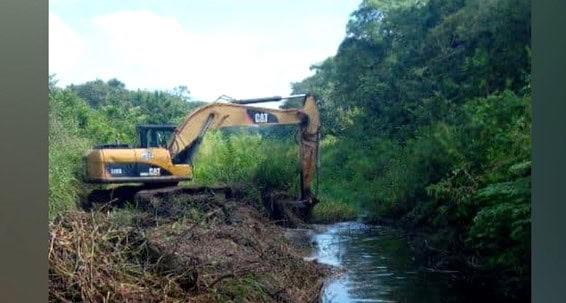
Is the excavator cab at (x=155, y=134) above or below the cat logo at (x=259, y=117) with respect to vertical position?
below

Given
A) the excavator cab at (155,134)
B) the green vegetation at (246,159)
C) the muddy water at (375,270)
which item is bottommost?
the muddy water at (375,270)

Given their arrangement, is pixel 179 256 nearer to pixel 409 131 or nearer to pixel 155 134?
pixel 155 134

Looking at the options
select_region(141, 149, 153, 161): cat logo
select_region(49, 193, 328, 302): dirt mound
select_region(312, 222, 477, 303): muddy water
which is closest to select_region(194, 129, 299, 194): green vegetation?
select_region(49, 193, 328, 302): dirt mound

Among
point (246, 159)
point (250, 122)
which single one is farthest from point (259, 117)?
point (246, 159)

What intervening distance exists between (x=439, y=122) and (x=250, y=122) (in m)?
0.85

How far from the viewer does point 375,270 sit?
132 inches

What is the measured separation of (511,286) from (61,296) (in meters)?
2.01

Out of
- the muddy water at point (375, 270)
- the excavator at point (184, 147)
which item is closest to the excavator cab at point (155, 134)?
the excavator at point (184, 147)

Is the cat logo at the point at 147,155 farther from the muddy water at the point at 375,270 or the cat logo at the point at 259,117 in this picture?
the muddy water at the point at 375,270

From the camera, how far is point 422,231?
3.35 m

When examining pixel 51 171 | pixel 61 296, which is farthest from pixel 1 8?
pixel 61 296

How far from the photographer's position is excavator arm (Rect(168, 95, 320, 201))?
3.35 m

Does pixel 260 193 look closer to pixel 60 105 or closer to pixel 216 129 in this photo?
pixel 216 129

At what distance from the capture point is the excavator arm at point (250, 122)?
132 inches
